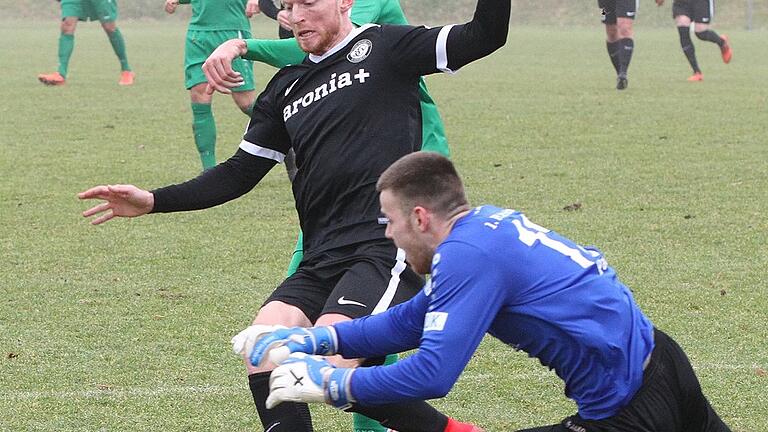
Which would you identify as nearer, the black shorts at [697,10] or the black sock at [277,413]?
the black sock at [277,413]

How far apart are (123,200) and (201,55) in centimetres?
528

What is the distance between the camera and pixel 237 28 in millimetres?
9781

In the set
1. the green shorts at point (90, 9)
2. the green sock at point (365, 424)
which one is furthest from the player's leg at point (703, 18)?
the green sock at point (365, 424)

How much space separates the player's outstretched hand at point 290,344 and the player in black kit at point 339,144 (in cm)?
48

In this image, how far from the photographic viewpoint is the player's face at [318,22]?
4215 mm

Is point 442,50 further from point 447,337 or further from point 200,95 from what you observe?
point 200,95

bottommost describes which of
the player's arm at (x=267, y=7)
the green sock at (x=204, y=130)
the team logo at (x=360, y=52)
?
the green sock at (x=204, y=130)

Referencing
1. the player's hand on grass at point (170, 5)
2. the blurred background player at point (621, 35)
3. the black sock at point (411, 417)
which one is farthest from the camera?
the blurred background player at point (621, 35)

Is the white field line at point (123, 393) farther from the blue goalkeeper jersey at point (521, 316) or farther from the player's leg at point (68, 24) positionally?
the player's leg at point (68, 24)

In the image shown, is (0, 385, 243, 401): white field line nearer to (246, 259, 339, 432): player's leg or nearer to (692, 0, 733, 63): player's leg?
(246, 259, 339, 432): player's leg

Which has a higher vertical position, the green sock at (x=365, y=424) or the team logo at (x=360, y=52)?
the team logo at (x=360, y=52)

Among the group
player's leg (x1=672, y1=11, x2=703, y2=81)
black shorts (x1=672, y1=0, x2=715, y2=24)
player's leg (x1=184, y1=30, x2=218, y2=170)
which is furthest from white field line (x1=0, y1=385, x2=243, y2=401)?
black shorts (x1=672, y1=0, x2=715, y2=24)

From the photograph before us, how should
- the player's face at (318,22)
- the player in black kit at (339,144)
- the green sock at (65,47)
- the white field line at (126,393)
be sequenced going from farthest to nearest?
the green sock at (65,47) < the white field line at (126,393) < the player's face at (318,22) < the player in black kit at (339,144)

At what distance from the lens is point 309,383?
9.84 feet
